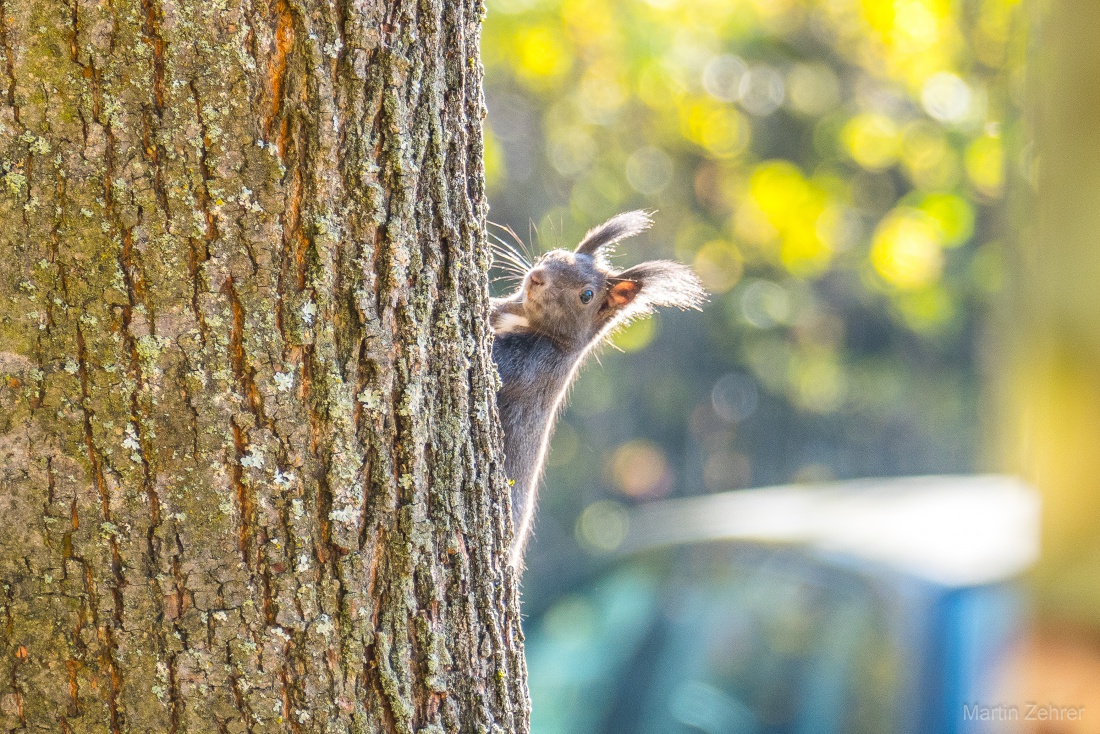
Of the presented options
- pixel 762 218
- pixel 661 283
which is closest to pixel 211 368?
pixel 661 283

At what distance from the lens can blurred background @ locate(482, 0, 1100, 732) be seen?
30.3 ft

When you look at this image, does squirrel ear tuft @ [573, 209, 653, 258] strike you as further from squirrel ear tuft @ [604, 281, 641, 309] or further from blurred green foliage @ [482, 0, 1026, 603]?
blurred green foliage @ [482, 0, 1026, 603]

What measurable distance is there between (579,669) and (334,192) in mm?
3370

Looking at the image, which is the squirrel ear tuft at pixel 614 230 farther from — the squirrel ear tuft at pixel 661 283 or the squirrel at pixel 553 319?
the squirrel ear tuft at pixel 661 283

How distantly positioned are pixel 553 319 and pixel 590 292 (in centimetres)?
23

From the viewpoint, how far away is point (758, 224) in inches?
482

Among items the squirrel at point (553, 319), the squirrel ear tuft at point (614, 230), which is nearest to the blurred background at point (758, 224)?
the squirrel at point (553, 319)

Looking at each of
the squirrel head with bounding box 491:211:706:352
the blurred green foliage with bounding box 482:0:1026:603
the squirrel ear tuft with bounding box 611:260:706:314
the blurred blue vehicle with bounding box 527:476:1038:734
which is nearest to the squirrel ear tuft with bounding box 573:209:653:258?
the squirrel head with bounding box 491:211:706:352

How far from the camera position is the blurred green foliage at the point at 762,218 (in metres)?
10.1

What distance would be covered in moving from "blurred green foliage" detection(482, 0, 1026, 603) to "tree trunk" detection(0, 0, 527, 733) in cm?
720

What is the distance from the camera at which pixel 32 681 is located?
1589 millimetres

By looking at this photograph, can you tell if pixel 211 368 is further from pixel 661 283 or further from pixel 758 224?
pixel 758 224

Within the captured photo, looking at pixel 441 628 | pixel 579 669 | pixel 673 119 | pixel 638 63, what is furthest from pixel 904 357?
pixel 441 628

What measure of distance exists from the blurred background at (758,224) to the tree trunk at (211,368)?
3.10m
